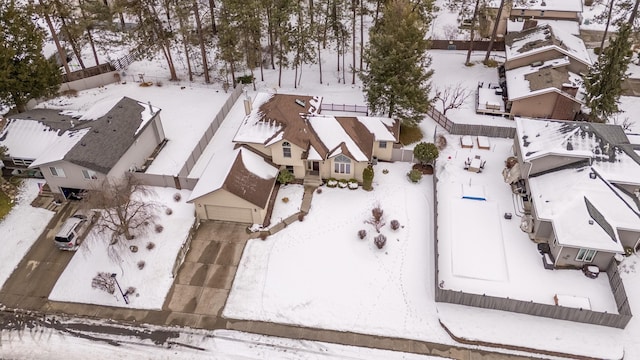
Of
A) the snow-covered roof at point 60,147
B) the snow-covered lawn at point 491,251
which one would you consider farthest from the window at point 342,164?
the snow-covered roof at point 60,147

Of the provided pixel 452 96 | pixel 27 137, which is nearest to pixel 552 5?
pixel 452 96

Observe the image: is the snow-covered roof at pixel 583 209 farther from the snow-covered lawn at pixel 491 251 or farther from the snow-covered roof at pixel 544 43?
the snow-covered roof at pixel 544 43

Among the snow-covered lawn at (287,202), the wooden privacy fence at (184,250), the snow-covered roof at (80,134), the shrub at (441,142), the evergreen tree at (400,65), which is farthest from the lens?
the shrub at (441,142)

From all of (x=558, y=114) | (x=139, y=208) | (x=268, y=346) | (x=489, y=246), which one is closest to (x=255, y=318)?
(x=268, y=346)

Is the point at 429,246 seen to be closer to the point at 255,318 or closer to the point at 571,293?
the point at 571,293

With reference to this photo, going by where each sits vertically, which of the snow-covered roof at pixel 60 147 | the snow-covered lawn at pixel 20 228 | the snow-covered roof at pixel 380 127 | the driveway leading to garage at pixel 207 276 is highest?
the snow-covered roof at pixel 60 147

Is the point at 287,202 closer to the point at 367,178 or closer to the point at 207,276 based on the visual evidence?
the point at 367,178
